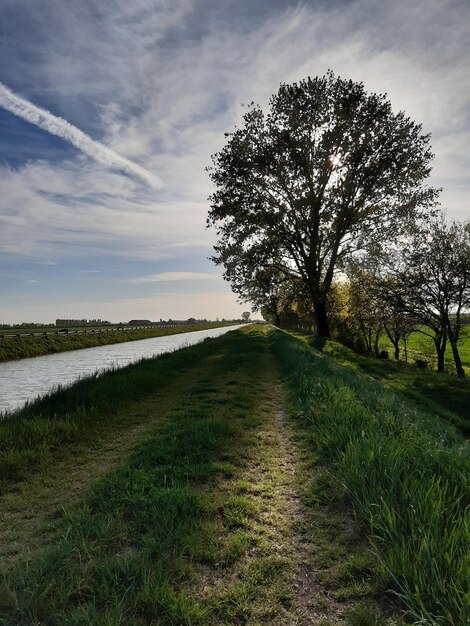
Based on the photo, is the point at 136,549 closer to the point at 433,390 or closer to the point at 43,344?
the point at 433,390

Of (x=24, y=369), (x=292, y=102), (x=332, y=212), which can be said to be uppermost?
(x=292, y=102)

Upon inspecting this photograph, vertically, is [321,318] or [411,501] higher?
[321,318]

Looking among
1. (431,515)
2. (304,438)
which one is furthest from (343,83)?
(431,515)

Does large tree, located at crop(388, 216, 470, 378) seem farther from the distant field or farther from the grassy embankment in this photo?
the grassy embankment

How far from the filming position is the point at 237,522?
163 inches

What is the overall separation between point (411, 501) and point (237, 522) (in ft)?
6.47

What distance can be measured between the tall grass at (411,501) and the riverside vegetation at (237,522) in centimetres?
2

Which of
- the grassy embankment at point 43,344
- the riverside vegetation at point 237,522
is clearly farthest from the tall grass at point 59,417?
the grassy embankment at point 43,344

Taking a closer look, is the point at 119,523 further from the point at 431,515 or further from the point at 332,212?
the point at 332,212

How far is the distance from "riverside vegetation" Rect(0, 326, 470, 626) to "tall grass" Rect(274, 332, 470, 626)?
0.8 inches

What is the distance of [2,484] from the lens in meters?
5.45

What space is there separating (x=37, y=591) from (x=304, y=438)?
506 cm

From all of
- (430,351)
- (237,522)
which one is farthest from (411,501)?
(430,351)

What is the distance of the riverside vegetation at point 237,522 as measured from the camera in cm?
279
